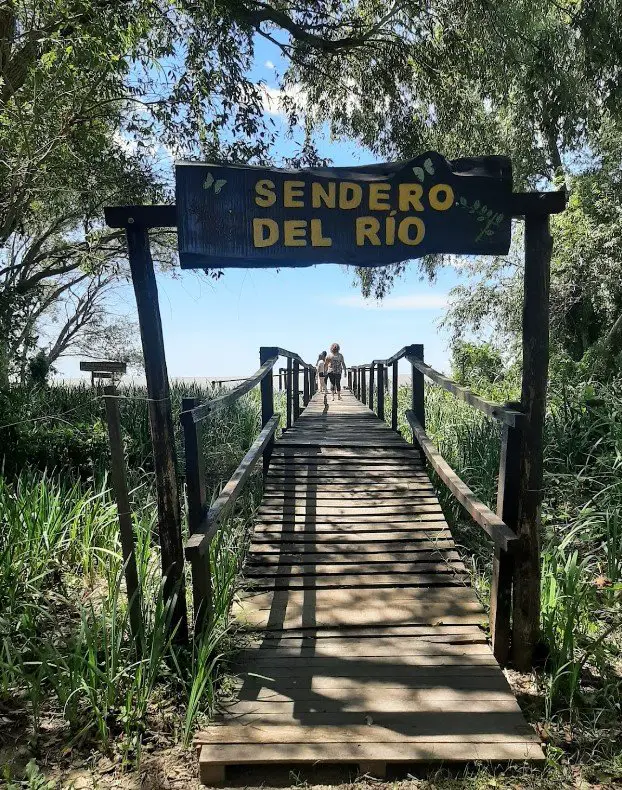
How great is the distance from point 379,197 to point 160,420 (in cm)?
180

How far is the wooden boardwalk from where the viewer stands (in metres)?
2.57

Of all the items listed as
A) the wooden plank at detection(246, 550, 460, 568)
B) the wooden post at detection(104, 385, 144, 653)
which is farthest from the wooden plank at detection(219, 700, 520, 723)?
the wooden plank at detection(246, 550, 460, 568)

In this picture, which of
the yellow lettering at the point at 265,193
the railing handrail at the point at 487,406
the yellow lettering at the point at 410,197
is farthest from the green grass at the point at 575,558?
the yellow lettering at the point at 265,193

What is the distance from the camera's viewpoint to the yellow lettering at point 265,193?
3.26 m

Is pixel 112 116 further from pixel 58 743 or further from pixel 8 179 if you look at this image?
pixel 58 743

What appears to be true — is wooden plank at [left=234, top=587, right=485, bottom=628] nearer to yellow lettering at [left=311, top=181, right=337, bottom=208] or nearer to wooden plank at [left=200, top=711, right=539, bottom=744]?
wooden plank at [left=200, top=711, right=539, bottom=744]

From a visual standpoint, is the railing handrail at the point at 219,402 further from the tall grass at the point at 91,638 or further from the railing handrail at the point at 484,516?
the railing handrail at the point at 484,516

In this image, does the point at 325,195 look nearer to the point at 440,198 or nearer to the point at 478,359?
the point at 440,198

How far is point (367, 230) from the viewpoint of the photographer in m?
3.29

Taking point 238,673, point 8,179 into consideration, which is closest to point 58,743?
point 238,673

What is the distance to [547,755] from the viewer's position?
2543 mm

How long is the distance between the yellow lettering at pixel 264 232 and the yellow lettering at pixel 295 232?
0.05 m

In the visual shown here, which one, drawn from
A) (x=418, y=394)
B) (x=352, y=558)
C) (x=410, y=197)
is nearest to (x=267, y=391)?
(x=418, y=394)

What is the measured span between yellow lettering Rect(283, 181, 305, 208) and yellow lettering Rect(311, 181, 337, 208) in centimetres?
6
